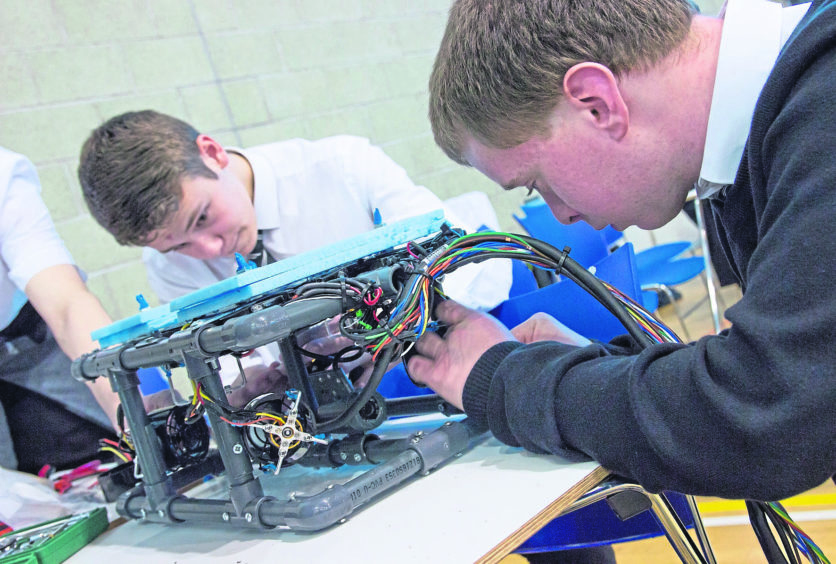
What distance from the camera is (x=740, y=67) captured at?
72cm

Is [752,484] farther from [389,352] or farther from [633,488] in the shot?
[389,352]

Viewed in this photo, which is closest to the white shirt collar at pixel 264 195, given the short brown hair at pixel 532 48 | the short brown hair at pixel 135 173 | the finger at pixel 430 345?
the short brown hair at pixel 135 173

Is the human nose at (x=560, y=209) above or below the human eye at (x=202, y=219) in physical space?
below

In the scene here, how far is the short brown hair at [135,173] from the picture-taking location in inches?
58.4

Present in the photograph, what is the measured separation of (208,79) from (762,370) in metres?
2.76

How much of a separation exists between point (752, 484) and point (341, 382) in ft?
1.63

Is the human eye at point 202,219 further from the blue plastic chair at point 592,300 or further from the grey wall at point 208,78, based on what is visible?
the grey wall at point 208,78

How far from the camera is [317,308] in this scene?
0.78 metres

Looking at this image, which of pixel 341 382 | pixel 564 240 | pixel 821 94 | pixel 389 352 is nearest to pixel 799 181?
pixel 821 94

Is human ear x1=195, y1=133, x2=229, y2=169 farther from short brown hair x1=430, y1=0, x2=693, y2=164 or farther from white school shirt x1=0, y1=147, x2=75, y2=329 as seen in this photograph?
short brown hair x1=430, y1=0, x2=693, y2=164

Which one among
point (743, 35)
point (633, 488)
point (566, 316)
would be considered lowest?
point (633, 488)

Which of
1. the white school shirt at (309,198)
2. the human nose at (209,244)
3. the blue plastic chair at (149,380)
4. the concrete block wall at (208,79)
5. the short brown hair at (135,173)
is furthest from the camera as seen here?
the concrete block wall at (208,79)

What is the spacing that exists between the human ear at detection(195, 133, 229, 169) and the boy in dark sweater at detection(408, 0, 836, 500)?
0.91 metres

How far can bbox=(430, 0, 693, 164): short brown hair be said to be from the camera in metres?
0.74
